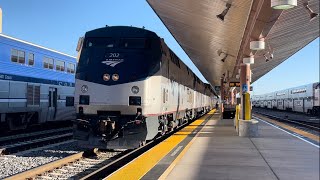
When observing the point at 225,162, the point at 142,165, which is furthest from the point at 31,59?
the point at 225,162

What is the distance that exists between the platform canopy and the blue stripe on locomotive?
18.4 ft

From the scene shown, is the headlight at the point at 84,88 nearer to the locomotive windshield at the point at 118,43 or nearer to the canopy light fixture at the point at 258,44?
the locomotive windshield at the point at 118,43

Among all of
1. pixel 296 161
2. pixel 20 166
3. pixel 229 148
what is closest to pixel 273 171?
pixel 296 161

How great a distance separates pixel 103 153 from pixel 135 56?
3.28 m

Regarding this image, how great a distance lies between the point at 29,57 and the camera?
59.6ft

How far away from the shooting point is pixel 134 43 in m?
12.3

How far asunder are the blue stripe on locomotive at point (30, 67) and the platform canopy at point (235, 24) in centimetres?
561

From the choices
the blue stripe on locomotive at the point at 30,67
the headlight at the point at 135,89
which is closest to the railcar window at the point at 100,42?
the headlight at the point at 135,89

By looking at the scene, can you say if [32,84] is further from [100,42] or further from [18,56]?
[100,42]

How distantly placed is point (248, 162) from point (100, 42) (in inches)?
226

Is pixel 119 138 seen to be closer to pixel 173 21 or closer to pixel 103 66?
pixel 103 66

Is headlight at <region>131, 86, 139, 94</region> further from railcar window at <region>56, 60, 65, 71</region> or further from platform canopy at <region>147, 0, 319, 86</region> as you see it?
railcar window at <region>56, 60, 65, 71</region>

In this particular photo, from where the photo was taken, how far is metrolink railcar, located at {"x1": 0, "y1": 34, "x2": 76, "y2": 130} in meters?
16.4

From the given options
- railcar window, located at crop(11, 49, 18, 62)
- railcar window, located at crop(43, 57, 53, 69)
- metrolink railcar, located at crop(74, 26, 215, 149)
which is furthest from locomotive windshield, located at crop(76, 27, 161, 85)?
railcar window, located at crop(43, 57, 53, 69)
